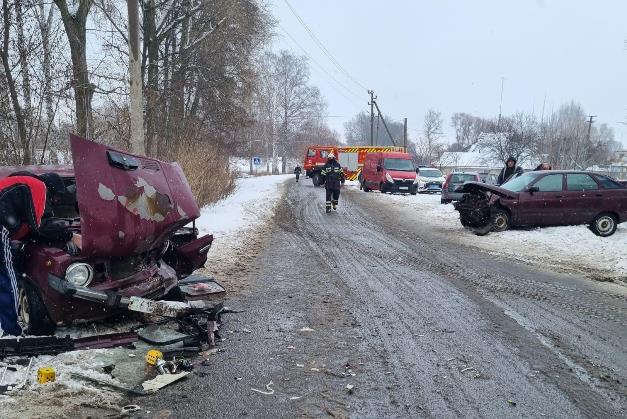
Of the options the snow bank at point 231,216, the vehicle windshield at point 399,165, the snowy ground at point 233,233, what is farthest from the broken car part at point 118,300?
the vehicle windshield at point 399,165

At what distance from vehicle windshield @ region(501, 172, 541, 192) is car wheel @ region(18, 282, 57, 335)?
11.0 metres

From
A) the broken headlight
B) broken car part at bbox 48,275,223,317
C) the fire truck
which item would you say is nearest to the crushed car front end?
broken car part at bbox 48,275,223,317

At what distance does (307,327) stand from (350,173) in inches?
1407

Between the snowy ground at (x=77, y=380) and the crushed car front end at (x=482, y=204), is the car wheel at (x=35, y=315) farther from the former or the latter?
the crushed car front end at (x=482, y=204)

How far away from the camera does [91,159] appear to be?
4371 millimetres

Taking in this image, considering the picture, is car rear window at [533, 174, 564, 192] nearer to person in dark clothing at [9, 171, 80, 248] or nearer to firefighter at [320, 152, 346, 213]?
firefighter at [320, 152, 346, 213]

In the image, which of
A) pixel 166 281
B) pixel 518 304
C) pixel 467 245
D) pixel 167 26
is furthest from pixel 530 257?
pixel 167 26

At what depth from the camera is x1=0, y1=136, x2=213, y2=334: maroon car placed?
4281 millimetres

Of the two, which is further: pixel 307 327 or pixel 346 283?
pixel 346 283

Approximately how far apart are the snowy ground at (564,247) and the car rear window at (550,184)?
954mm

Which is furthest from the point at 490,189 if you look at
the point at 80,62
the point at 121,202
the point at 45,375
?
the point at 80,62

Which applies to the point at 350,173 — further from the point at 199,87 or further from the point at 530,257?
the point at 530,257

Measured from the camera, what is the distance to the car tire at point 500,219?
12617mm

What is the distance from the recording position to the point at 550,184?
12.5 metres
